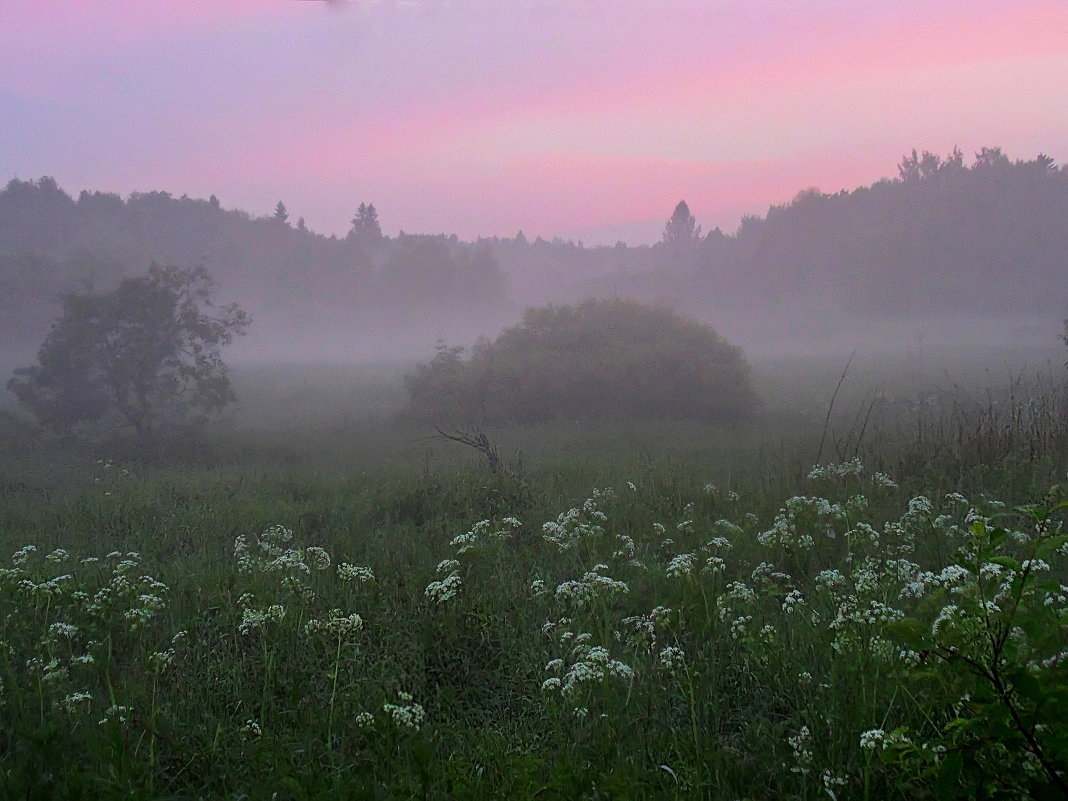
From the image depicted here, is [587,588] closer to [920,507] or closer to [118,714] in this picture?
[118,714]

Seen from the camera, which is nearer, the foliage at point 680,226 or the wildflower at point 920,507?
the wildflower at point 920,507

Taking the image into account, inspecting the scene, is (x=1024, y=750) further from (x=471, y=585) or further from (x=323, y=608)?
(x=323, y=608)

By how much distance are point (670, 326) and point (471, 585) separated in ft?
67.8

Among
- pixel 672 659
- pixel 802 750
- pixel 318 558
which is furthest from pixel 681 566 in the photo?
pixel 318 558

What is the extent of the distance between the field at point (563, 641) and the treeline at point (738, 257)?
4704 centimetres

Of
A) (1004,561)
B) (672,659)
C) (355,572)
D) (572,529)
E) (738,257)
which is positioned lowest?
(572,529)

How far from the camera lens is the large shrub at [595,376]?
866 inches

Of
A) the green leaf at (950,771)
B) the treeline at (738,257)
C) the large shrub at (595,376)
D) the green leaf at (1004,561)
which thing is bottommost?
the large shrub at (595,376)

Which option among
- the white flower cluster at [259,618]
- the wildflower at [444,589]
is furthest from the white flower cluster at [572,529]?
the white flower cluster at [259,618]

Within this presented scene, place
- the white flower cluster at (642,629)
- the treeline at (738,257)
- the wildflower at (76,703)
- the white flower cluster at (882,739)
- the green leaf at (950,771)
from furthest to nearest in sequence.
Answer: the treeline at (738,257)
the white flower cluster at (642,629)
the wildflower at (76,703)
the white flower cluster at (882,739)
the green leaf at (950,771)

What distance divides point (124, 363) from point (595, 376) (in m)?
13.3

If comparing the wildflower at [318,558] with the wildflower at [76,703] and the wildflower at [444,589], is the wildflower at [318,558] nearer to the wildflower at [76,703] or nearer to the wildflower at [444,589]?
the wildflower at [444,589]

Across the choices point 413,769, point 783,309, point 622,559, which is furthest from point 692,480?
point 783,309

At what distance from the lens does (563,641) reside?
4520 millimetres
